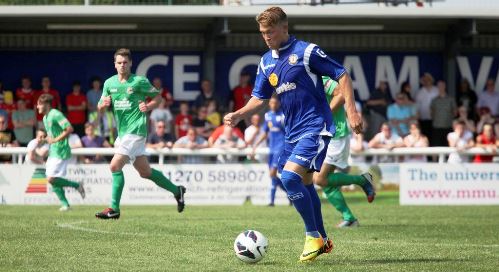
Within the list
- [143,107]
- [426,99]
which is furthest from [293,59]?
[426,99]

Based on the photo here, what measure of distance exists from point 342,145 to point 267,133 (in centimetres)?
684

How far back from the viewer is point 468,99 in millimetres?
23891

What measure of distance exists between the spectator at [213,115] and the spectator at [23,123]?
3.88 m

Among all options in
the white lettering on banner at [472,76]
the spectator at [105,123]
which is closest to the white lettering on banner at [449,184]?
the white lettering on banner at [472,76]

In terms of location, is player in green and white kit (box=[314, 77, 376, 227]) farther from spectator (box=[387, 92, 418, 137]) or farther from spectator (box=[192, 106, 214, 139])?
spectator (box=[387, 92, 418, 137])

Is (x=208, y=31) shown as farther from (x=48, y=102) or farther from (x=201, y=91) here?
(x=48, y=102)

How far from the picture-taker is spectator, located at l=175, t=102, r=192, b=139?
72.3ft

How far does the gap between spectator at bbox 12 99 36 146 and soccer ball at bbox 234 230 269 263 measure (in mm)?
14208

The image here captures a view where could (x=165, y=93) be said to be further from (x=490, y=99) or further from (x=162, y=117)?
(x=490, y=99)

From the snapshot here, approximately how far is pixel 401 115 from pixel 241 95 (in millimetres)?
3710

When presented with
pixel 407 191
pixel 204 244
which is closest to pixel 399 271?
pixel 204 244

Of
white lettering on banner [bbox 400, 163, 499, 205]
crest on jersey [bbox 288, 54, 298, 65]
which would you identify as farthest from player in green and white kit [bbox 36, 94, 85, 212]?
crest on jersey [bbox 288, 54, 298, 65]

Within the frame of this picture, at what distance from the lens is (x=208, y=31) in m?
24.3

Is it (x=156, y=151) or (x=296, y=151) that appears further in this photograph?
(x=156, y=151)
